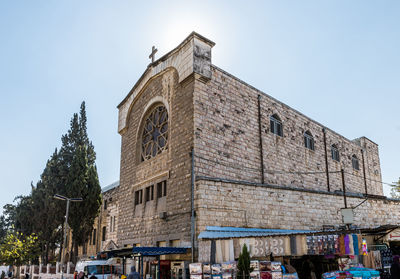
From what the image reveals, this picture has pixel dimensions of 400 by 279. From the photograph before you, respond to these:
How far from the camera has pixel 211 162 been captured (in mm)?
15328

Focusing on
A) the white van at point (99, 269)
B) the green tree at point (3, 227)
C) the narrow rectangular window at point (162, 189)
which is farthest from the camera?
the green tree at point (3, 227)

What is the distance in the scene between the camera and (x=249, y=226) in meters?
14.9

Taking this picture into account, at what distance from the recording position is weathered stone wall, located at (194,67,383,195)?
51.4 feet

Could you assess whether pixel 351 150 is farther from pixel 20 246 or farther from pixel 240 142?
pixel 20 246

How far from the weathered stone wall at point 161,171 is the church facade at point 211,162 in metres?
0.05

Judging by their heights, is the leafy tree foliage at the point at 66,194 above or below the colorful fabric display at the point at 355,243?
above

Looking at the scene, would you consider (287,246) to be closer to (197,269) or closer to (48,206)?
(197,269)

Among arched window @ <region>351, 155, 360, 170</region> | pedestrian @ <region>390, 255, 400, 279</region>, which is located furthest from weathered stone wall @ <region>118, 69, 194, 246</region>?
arched window @ <region>351, 155, 360, 170</region>

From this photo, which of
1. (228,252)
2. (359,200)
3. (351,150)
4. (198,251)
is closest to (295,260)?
(228,252)

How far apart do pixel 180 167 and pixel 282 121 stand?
23.6 ft

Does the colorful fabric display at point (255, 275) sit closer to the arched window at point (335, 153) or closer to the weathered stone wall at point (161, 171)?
the weathered stone wall at point (161, 171)

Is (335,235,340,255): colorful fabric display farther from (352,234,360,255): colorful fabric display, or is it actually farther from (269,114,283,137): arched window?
(269,114,283,137): arched window

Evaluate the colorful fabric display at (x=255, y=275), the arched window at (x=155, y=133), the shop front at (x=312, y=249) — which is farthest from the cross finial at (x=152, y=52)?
the colorful fabric display at (x=255, y=275)

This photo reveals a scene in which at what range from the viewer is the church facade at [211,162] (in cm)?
1479
